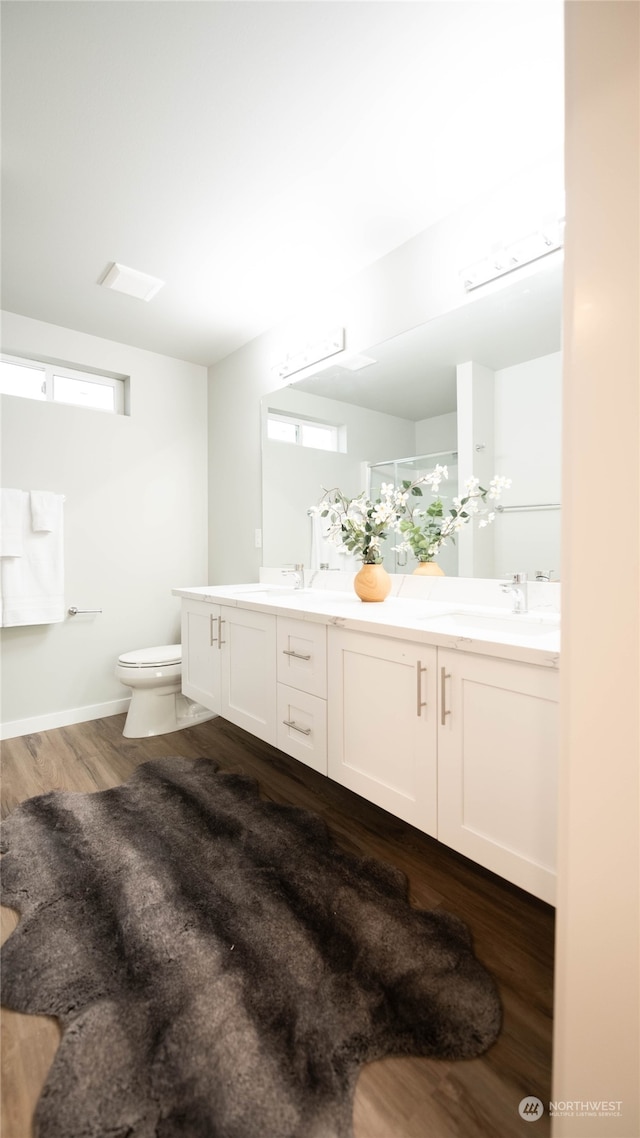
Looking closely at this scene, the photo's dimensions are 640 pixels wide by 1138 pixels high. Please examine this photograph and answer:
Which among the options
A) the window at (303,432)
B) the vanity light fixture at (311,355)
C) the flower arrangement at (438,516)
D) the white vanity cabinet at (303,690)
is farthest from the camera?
the window at (303,432)

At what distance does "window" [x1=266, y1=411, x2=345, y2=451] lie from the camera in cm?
261

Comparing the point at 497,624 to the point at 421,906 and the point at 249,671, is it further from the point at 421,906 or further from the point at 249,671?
the point at 249,671

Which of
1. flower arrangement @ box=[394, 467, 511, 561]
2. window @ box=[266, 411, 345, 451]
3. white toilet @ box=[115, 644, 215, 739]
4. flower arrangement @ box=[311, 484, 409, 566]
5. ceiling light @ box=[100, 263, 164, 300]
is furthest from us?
white toilet @ box=[115, 644, 215, 739]

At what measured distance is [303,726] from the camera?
186cm

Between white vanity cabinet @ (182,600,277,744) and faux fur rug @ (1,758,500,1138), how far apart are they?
1.54 ft

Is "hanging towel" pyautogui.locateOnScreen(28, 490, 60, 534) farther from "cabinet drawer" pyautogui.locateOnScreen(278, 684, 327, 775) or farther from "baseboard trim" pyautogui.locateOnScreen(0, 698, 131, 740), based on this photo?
"cabinet drawer" pyautogui.locateOnScreen(278, 684, 327, 775)

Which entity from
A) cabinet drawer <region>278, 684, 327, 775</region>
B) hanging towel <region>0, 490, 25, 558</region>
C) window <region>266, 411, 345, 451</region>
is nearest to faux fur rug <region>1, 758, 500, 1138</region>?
cabinet drawer <region>278, 684, 327, 775</region>

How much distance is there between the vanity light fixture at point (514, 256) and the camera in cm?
166

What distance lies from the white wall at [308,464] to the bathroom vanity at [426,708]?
0.69 metres

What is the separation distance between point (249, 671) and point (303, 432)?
1.40 metres

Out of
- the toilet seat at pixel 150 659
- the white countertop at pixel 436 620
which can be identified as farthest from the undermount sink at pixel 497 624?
the toilet seat at pixel 150 659

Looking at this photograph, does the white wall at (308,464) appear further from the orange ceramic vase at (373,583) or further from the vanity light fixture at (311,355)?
the orange ceramic vase at (373,583)

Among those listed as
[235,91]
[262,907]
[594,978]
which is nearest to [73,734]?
[262,907]

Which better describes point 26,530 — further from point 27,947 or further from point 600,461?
point 600,461
